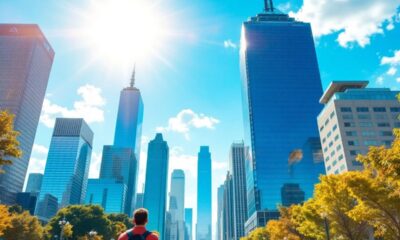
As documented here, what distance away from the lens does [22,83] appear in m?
159

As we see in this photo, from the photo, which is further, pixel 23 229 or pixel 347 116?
pixel 347 116

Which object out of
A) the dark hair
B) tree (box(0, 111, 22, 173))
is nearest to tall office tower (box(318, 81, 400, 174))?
tree (box(0, 111, 22, 173))

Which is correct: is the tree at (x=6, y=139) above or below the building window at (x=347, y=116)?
below

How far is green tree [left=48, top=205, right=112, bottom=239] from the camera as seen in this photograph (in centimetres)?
5906

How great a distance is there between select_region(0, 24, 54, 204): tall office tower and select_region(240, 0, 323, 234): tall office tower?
118099 millimetres

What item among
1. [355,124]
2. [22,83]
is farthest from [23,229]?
[22,83]

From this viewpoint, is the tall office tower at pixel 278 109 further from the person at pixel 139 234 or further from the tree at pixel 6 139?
the person at pixel 139 234

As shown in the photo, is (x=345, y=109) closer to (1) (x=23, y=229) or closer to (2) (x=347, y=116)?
(2) (x=347, y=116)

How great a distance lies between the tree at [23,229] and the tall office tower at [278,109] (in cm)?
9013

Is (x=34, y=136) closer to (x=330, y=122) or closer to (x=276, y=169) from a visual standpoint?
(x=276, y=169)

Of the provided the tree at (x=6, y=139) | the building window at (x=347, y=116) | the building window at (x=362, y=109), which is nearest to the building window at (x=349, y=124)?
the building window at (x=347, y=116)

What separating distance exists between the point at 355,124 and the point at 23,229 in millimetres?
79244

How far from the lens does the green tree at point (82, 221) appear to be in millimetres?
59062

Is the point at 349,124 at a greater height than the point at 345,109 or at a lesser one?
lesser
